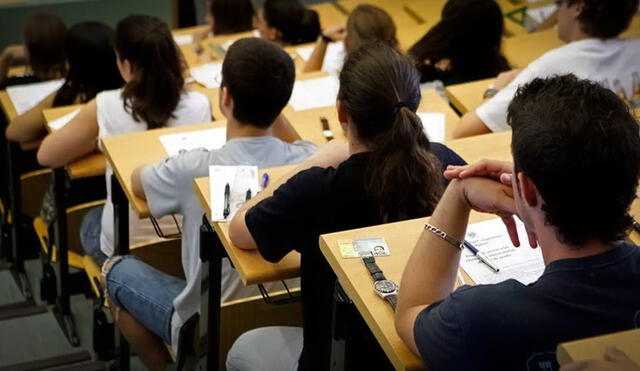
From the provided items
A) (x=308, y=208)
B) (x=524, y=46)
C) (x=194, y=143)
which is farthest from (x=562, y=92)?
(x=524, y=46)

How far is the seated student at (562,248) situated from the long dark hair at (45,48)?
356cm

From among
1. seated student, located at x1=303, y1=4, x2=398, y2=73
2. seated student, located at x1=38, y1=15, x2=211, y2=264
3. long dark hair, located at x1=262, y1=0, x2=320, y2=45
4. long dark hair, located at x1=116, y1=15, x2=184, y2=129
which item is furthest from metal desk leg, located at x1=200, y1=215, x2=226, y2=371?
long dark hair, located at x1=262, y1=0, x2=320, y2=45

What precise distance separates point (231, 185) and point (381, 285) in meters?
0.74

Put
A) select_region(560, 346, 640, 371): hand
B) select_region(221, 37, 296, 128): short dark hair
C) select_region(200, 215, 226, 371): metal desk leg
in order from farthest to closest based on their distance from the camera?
select_region(221, 37, 296, 128): short dark hair, select_region(200, 215, 226, 371): metal desk leg, select_region(560, 346, 640, 371): hand

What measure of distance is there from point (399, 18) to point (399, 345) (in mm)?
4269

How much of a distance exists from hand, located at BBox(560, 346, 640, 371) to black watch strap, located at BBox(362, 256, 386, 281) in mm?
702

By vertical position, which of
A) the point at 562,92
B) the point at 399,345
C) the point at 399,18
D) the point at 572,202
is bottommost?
the point at 399,18

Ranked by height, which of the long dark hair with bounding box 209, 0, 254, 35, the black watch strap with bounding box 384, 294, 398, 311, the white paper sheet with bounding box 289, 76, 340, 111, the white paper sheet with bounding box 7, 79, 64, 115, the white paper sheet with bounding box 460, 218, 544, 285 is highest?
the black watch strap with bounding box 384, 294, 398, 311

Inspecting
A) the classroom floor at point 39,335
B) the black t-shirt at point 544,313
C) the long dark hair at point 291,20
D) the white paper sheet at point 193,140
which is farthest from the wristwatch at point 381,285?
the long dark hair at point 291,20

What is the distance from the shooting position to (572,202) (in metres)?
1.66

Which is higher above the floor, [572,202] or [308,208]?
[572,202]

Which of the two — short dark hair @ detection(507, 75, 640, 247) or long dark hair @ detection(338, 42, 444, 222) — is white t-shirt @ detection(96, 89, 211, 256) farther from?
short dark hair @ detection(507, 75, 640, 247)

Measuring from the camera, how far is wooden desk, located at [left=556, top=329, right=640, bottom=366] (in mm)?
1401

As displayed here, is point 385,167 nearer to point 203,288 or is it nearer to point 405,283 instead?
point 405,283
